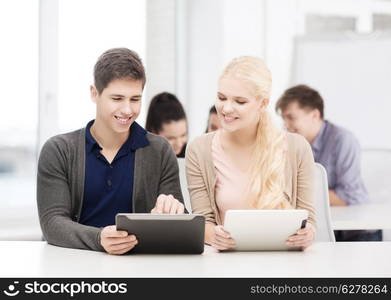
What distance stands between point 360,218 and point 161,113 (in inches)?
49.0

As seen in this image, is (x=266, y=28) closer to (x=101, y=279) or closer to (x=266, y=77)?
(x=266, y=77)

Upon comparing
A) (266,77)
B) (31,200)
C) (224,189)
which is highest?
(266,77)

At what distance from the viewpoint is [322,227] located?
3.01 meters

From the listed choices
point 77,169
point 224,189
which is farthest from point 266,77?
point 77,169

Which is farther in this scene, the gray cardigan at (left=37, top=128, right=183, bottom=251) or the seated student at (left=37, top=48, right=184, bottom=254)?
the seated student at (left=37, top=48, right=184, bottom=254)

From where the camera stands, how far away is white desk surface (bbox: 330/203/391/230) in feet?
11.0

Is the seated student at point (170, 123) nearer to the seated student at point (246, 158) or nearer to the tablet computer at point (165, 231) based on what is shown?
the seated student at point (246, 158)

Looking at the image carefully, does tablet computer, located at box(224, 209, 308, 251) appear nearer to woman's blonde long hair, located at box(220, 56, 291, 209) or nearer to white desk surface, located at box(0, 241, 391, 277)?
white desk surface, located at box(0, 241, 391, 277)

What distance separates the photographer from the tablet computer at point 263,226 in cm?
194

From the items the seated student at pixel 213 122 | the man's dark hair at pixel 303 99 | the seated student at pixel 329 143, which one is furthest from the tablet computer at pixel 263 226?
the seated student at pixel 213 122

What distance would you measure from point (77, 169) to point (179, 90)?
4.29m

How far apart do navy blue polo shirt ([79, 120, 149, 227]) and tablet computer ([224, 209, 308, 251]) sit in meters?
0.47

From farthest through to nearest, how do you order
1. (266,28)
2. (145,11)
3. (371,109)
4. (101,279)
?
(266,28)
(145,11)
(371,109)
(101,279)

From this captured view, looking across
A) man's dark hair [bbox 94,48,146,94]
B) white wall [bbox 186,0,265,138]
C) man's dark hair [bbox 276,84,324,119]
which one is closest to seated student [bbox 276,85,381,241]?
man's dark hair [bbox 276,84,324,119]
